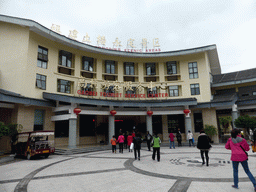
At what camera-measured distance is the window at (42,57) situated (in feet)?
58.7

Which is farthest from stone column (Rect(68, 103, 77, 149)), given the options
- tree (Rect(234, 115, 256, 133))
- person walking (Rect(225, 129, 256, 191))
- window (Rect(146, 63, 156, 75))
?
tree (Rect(234, 115, 256, 133))

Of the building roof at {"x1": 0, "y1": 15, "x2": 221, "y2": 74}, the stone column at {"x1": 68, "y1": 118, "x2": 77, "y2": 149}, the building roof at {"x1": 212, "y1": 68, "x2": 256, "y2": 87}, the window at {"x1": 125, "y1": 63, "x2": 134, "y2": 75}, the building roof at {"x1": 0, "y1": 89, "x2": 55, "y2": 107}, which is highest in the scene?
the building roof at {"x1": 0, "y1": 15, "x2": 221, "y2": 74}

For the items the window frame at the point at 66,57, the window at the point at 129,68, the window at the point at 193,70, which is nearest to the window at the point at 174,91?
the window at the point at 193,70

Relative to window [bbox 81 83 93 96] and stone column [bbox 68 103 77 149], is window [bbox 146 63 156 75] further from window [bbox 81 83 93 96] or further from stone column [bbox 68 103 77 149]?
stone column [bbox 68 103 77 149]

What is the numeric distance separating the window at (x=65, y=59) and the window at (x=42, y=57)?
5.81ft

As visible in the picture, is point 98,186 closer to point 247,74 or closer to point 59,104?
point 59,104

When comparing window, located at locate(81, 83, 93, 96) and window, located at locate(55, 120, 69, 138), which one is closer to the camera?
window, located at locate(55, 120, 69, 138)

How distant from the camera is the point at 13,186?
6.11 m

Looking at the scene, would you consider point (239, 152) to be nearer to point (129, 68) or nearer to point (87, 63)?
point (87, 63)

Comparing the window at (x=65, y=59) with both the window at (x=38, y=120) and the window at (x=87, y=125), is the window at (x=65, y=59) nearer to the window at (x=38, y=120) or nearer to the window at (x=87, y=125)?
the window at (x=38, y=120)

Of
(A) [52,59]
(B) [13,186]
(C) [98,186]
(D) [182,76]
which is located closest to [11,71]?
(A) [52,59]

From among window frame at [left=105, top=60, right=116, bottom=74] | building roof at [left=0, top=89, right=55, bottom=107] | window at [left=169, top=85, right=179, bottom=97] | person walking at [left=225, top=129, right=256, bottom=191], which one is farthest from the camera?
window at [left=169, top=85, right=179, bottom=97]

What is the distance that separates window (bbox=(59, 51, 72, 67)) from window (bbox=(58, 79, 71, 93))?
6.74ft

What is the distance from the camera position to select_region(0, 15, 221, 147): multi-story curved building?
16391mm
